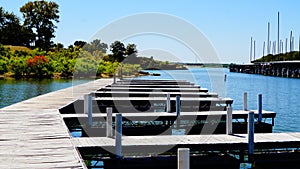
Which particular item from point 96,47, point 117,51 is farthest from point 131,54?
point 96,47

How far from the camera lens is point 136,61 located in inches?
2574

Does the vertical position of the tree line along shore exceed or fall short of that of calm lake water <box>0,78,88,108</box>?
it exceeds it

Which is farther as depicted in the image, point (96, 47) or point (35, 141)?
point (96, 47)

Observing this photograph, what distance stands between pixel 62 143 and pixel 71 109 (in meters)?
7.10

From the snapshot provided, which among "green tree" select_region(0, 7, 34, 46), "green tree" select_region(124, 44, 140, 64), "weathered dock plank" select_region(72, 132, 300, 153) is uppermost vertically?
"green tree" select_region(0, 7, 34, 46)

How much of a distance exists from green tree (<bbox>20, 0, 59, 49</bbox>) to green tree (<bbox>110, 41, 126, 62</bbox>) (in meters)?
24.1

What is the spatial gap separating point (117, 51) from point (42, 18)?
94.2 ft

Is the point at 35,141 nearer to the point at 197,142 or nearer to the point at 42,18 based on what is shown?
the point at 197,142

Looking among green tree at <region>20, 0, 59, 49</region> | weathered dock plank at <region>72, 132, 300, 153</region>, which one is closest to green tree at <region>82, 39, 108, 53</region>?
green tree at <region>20, 0, 59, 49</region>

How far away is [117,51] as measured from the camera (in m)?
55.6

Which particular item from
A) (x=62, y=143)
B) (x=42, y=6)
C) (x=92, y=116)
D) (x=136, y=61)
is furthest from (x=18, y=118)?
(x=42, y=6)

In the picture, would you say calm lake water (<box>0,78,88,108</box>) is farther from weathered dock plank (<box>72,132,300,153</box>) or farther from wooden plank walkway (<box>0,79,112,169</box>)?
weathered dock plank (<box>72,132,300,153</box>)

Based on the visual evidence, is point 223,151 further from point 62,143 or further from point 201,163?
point 62,143

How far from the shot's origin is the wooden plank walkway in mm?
6594
